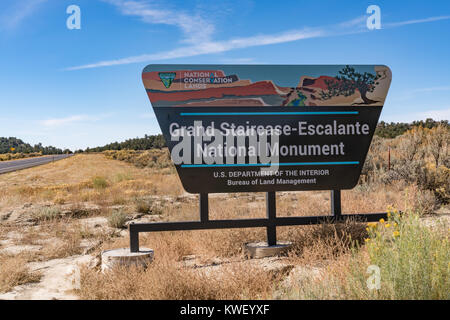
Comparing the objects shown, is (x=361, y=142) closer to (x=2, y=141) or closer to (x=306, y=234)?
(x=306, y=234)

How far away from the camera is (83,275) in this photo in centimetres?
568

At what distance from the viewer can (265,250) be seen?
255 inches

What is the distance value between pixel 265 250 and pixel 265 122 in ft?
6.59

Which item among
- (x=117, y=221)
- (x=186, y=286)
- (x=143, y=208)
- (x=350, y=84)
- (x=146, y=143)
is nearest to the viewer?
(x=186, y=286)

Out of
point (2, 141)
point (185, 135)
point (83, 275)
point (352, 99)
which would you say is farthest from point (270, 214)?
point (2, 141)

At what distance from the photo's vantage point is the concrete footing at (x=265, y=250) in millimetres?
6473

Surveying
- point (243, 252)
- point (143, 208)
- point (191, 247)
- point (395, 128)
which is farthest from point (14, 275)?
point (395, 128)

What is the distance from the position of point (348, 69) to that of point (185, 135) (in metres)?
2.99

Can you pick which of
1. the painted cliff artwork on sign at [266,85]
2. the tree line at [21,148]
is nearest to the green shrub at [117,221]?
the painted cliff artwork on sign at [266,85]

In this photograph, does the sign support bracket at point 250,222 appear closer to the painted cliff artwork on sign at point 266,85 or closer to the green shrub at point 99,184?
the painted cliff artwork on sign at point 266,85
